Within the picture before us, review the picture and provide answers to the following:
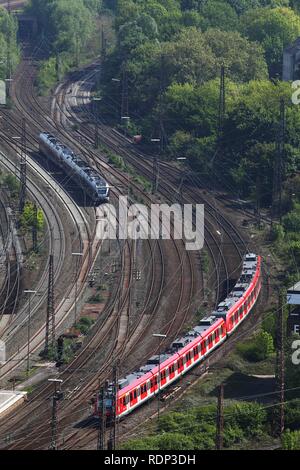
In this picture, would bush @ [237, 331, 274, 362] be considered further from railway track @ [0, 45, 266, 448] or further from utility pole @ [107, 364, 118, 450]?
utility pole @ [107, 364, 118, 450]

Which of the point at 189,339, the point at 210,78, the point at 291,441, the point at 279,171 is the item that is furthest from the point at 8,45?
the point at 291,441

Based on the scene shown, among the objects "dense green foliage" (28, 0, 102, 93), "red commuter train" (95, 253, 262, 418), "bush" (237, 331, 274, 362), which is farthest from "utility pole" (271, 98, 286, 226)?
"dense green foliage" (28, 0, 102, 93)

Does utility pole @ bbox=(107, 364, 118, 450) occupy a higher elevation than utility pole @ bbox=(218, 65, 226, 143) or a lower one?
lower

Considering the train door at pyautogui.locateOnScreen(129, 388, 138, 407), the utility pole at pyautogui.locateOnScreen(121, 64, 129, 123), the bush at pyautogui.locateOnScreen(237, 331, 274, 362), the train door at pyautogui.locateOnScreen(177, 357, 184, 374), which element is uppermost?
the utility pole at pyautogui.locateOnScreen(121, 64, 129, 123)

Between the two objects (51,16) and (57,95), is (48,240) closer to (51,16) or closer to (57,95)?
(57,95)

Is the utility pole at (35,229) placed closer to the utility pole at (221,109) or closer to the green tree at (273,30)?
the utility pole at (221,109)
